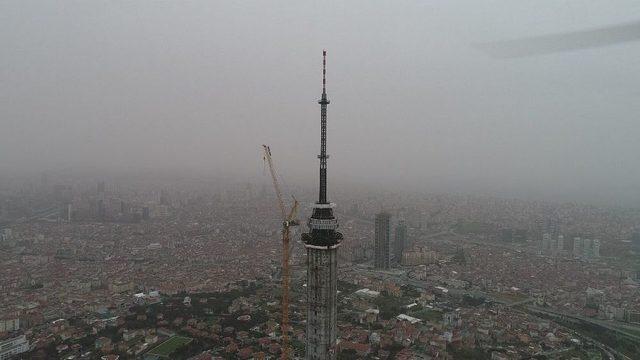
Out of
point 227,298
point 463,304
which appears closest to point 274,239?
point 227,298

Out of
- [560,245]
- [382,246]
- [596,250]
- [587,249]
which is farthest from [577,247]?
[382,246]

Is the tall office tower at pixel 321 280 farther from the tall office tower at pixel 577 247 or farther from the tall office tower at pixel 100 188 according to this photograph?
the tall office tower at pixel 100 188

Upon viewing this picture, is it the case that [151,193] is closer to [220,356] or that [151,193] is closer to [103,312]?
[103,312]

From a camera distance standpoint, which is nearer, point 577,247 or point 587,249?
point 587,249

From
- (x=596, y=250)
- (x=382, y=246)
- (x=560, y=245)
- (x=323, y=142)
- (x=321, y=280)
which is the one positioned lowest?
(x=560, y=245)

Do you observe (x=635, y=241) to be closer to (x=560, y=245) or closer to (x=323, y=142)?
(x=560, y=245)

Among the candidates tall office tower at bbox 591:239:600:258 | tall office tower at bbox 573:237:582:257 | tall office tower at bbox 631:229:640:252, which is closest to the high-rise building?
tall office tower at bbox 573:237:582:257

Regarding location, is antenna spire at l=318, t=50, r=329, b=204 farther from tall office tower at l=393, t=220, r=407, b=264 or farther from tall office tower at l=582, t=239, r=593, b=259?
tall office tower at l=582, t=239, r=593, b=259

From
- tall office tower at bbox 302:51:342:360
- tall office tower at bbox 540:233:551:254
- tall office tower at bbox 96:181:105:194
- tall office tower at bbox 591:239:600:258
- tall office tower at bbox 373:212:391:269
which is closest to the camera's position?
tall office tower at bbox 302:51:342:360
